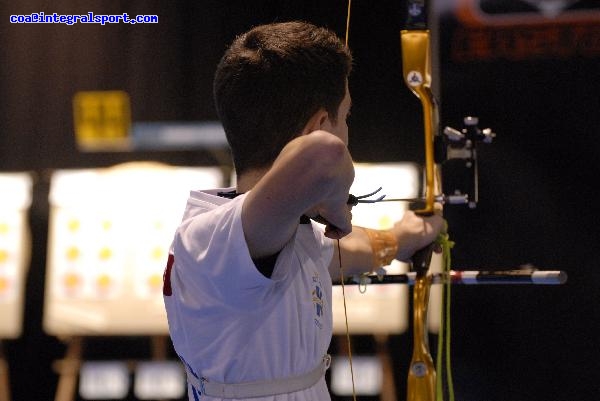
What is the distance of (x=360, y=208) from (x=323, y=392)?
185cm

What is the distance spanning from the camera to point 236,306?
4.43 ft

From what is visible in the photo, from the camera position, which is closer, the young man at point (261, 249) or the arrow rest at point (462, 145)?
the young man at point (261, 249)

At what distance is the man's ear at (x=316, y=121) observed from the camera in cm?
142

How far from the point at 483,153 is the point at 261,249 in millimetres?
2018

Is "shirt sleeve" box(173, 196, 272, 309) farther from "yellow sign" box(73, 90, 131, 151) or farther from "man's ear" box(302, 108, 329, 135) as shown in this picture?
"yellow sign" box(73, 90, 131, 151)

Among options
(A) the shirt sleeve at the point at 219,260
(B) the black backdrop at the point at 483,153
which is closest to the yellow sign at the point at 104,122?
(B) the black backdrop at the point at 483,153

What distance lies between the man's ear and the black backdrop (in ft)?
5.13

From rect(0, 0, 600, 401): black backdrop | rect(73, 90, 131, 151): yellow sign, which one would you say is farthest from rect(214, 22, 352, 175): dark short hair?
rect(73, 90, 131, 151): yellow sign

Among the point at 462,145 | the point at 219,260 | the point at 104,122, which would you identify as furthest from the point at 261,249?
the point at 104,122

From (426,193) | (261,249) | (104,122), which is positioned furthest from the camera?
(104,122)

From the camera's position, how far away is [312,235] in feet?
5.26

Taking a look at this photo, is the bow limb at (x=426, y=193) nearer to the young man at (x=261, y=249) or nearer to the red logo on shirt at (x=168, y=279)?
the young man at (x=261, y=249)

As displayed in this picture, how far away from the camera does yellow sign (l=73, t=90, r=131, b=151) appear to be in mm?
3416

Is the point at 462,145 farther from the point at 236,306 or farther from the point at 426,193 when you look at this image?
the point at 236,306
